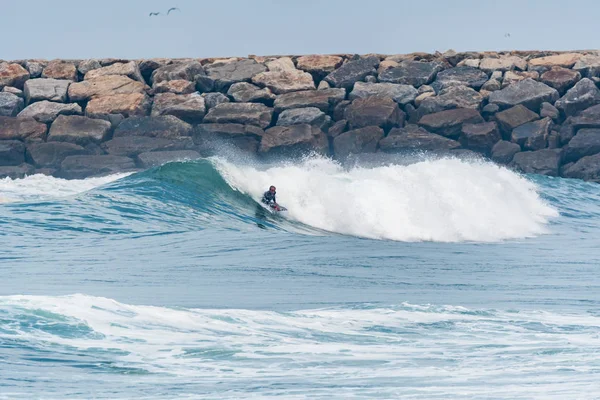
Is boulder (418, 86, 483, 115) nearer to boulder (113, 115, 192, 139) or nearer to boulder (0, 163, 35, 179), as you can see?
boulder (113, 115, 192, 139)

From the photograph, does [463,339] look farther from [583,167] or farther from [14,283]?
[583,167]

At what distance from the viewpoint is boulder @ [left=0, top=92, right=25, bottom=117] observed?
30.8 meters

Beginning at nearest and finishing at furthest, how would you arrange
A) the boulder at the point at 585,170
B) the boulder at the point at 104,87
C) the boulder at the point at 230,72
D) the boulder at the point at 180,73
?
the boulder at the point at 585,170, the boulder at the point at 104,87, the boulder at the point at 230,72, the boulder at the point at 180,73

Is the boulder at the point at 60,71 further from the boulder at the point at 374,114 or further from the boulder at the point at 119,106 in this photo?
the boulder at the point at 374,114

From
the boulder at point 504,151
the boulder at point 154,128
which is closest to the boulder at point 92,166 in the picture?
the boulder at point 154,128

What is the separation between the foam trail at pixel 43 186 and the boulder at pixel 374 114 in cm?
719

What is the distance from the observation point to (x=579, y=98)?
100.0 feet

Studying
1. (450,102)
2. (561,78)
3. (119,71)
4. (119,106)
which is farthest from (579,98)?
(119,71)

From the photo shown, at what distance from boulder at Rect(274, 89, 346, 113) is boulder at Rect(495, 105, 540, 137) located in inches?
188

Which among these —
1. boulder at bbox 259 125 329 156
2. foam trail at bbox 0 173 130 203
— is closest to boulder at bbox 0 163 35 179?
foam trail at bbox 0 173 130 203

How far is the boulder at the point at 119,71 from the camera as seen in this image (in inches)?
1275

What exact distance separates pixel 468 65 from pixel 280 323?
83.0 ft

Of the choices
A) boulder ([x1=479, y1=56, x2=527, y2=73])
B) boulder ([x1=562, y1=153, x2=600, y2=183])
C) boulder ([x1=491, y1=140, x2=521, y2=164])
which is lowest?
boulder ([x1=562, y1=153, x2=600, y2=183])

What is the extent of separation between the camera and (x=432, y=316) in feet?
29.7
